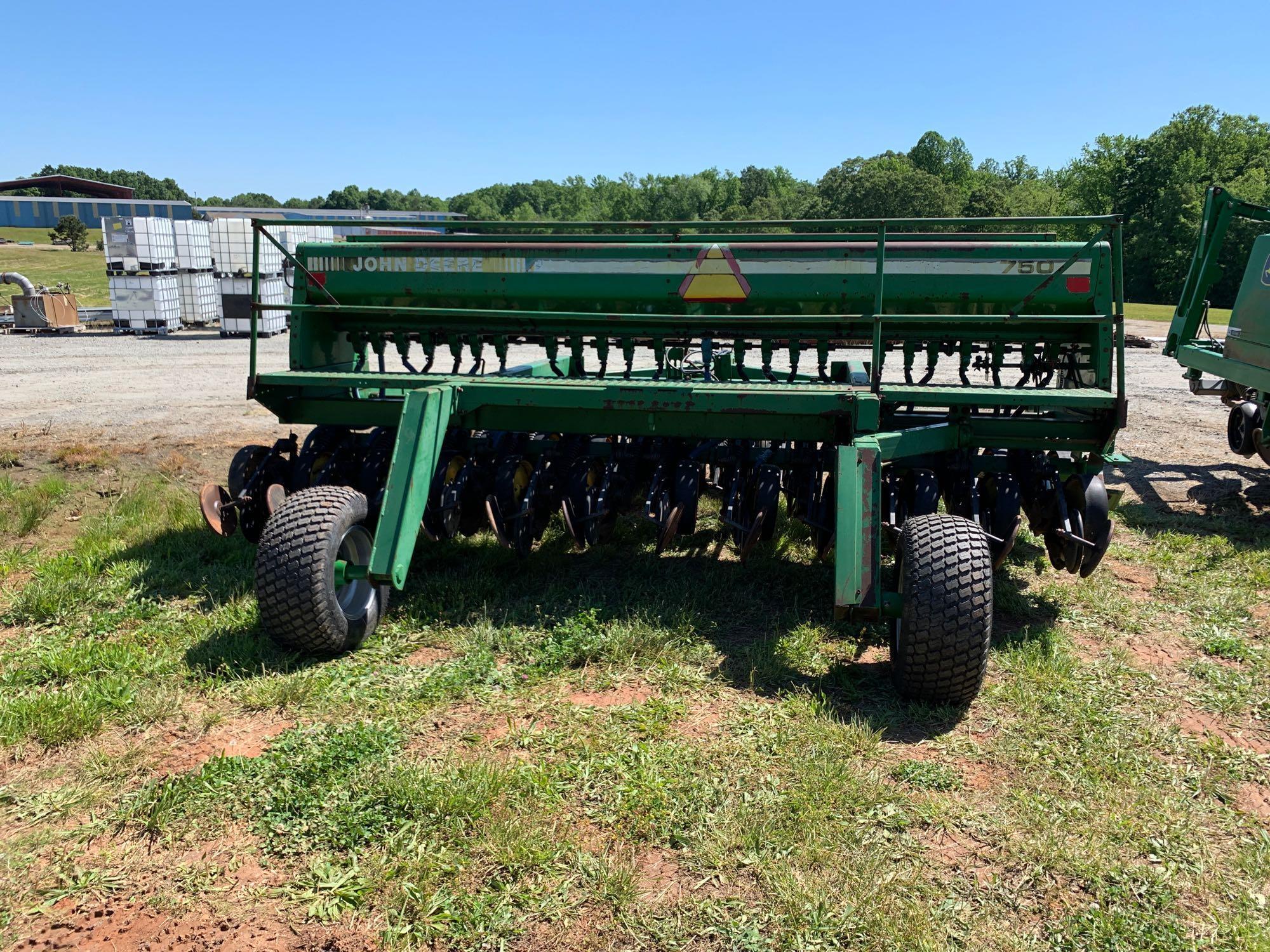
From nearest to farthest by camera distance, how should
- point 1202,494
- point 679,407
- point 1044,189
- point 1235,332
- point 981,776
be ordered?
point 981,776 < point 679,407 < point 1202,494 < point 1235,332 < point 1044,189

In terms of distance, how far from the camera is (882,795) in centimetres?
327

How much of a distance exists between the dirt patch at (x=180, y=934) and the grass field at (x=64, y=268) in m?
25.7

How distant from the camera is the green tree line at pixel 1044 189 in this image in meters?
43.5

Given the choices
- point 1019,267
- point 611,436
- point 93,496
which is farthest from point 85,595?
point 1019,267

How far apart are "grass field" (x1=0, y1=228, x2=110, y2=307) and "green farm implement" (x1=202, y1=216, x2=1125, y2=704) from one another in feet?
74.9

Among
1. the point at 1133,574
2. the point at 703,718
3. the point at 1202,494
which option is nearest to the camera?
the point at 703,718

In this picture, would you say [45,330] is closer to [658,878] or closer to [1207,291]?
[1207,291]

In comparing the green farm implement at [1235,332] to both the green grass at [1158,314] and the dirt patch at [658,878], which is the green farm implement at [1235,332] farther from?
the green grass at [1158,314]

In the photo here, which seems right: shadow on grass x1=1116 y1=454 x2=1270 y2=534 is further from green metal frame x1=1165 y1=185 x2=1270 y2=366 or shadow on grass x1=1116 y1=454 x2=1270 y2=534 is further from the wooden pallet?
the wooden pallet

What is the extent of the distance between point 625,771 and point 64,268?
44.8 m

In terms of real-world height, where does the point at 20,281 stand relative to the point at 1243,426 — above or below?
above

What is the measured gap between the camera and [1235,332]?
26.5 feet

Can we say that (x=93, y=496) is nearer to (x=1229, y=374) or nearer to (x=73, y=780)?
(x=73, y=780)

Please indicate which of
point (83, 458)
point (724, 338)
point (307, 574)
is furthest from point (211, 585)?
point (83, 458)
